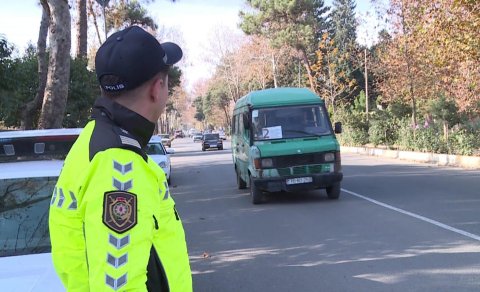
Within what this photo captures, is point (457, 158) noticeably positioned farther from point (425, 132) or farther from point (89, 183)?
point (89, 183)

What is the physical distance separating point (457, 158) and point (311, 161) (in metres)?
9.98

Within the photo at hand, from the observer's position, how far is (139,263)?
1542 millimetres

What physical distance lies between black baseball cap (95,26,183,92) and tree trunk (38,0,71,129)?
8.58 m

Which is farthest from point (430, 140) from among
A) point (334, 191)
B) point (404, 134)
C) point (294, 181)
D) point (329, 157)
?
point (294, 181)

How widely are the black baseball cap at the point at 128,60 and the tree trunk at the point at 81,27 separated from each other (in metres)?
18.3

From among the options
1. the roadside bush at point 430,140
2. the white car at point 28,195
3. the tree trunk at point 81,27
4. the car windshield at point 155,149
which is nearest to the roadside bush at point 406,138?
the roadside bush at point 430,140

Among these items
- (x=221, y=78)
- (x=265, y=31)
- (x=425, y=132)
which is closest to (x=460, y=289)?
(x=425, y=132)

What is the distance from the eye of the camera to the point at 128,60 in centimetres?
170

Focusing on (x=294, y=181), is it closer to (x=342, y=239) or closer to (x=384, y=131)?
(x=342, y=239)

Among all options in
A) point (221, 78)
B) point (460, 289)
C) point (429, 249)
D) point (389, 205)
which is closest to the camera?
point (460, 289)

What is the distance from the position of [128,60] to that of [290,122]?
10.3 m

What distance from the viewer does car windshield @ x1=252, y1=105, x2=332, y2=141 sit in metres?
11.7

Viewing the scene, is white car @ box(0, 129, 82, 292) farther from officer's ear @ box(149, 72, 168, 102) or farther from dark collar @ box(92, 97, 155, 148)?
officer's ear @ box(149, 72, 168, 102)

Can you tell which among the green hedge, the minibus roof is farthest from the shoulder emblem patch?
the green hedge
